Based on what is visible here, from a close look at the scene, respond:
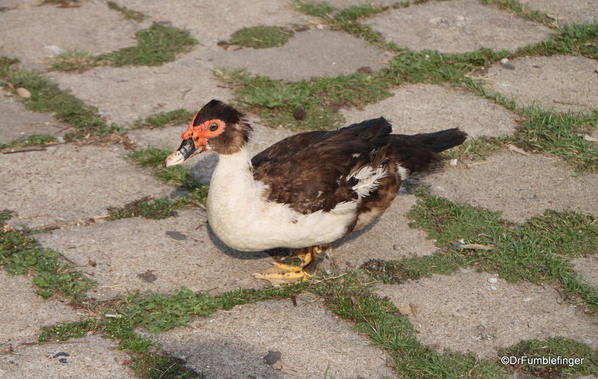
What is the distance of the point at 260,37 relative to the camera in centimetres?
830

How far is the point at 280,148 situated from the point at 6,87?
3020mm

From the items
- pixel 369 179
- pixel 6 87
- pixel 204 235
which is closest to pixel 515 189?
pixel 369 179

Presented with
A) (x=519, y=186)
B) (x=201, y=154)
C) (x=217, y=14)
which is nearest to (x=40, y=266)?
(x=201, y=154)

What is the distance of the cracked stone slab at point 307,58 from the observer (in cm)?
774

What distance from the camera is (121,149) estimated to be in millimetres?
6496

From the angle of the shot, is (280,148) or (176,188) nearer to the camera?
(280,148)

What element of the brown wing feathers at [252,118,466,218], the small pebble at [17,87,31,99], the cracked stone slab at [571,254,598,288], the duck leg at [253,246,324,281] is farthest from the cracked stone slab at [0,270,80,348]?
the cracked stone slab at [571,254,598,288]

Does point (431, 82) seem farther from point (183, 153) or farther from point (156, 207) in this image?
point (183, 153)

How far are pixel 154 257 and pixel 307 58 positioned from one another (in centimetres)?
329

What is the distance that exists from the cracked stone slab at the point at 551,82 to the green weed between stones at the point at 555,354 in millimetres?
3255

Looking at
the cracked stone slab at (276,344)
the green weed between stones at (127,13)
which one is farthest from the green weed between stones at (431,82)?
the cracked stone slab at (276,344)

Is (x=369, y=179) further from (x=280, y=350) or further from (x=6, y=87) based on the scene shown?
(x=6, y=87)

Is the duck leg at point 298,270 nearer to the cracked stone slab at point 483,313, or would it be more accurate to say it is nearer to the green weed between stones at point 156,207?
the cracked stone slab at point 483,313

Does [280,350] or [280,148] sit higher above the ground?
[280,148]
